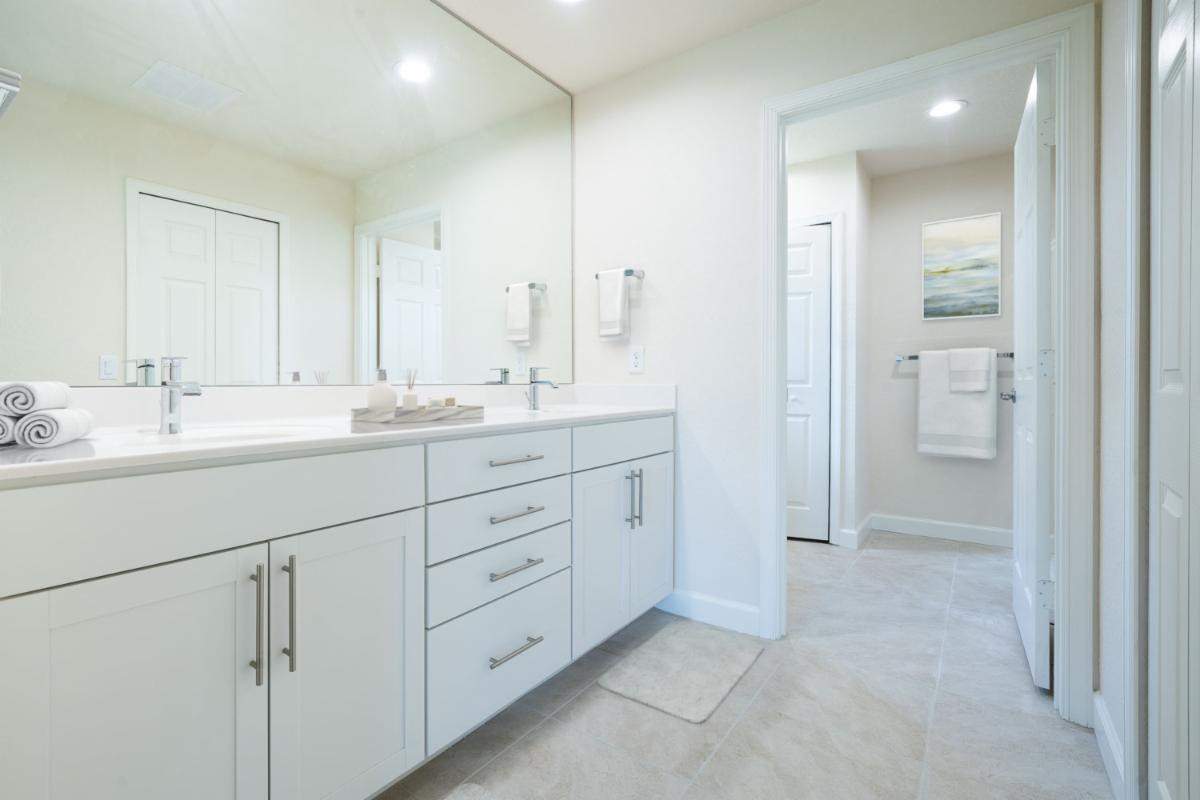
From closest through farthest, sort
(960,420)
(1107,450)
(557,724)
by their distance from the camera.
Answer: (1107,450) < (557,724) < (960,420)

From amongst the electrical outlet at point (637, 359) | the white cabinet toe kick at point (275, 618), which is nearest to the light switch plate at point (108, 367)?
the white cabinet toe kick at point (275, 618)

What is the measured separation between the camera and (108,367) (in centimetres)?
133

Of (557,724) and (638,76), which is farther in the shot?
(638,76)

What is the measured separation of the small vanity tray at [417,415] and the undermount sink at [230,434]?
103 mm

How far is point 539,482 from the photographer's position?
1.64m

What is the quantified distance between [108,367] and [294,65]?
1021 mm

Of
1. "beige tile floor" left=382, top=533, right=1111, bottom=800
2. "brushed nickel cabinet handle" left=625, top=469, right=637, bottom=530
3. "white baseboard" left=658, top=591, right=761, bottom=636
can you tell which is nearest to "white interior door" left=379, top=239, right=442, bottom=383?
"brushed nickel cabinet handle" left=625, top=469, right=637, bottom=530

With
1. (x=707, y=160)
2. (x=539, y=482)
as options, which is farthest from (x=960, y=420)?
(x=539, y=482)

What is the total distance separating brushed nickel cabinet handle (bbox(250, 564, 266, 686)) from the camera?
3.26ft

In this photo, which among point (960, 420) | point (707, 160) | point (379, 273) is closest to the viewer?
point (379, 273)

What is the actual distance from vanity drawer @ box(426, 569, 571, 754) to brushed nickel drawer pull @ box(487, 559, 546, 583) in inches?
2.4

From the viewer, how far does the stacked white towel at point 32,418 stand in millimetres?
916

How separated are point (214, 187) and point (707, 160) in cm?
170

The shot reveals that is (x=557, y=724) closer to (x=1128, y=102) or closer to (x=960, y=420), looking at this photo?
(x=1128, y=102)
